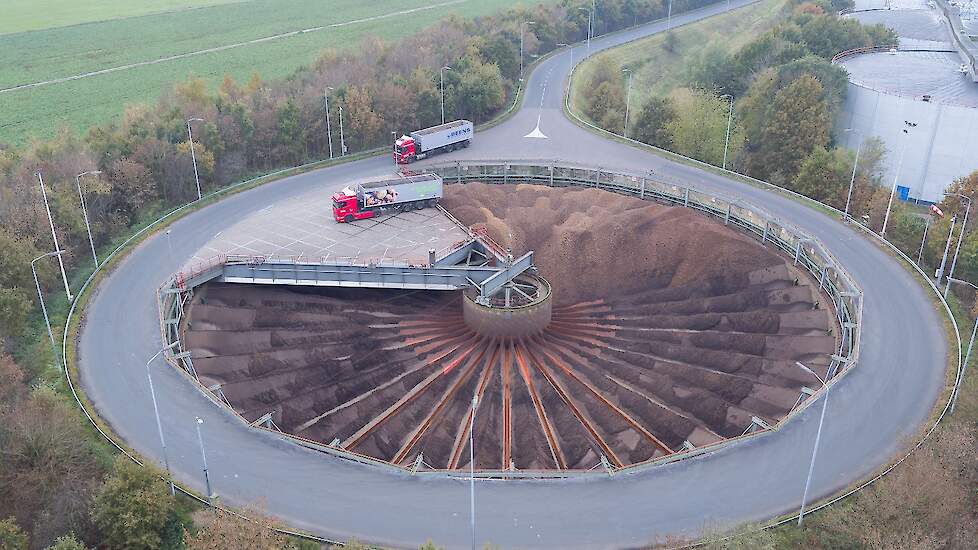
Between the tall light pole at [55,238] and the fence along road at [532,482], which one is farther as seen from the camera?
the tall light pole at [55,238]

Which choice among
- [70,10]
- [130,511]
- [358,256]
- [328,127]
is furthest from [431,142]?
[70,10]

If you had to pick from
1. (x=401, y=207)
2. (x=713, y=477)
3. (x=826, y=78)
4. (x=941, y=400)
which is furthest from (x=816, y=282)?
(x=826, y=78)

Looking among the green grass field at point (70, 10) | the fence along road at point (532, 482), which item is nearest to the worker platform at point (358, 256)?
the fence along road at point (532, 482)

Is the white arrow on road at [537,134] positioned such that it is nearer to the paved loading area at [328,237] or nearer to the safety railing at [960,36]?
the paved loading area at [328,237]

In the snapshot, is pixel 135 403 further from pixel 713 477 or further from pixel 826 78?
pixel 826 78

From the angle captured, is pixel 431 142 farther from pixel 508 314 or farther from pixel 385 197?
pixel 508 314

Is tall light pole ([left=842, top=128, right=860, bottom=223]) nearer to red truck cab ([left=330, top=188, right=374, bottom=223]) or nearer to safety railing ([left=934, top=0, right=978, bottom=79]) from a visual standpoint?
safety railing ([left=934, top=0, right=978, bottom=79])
